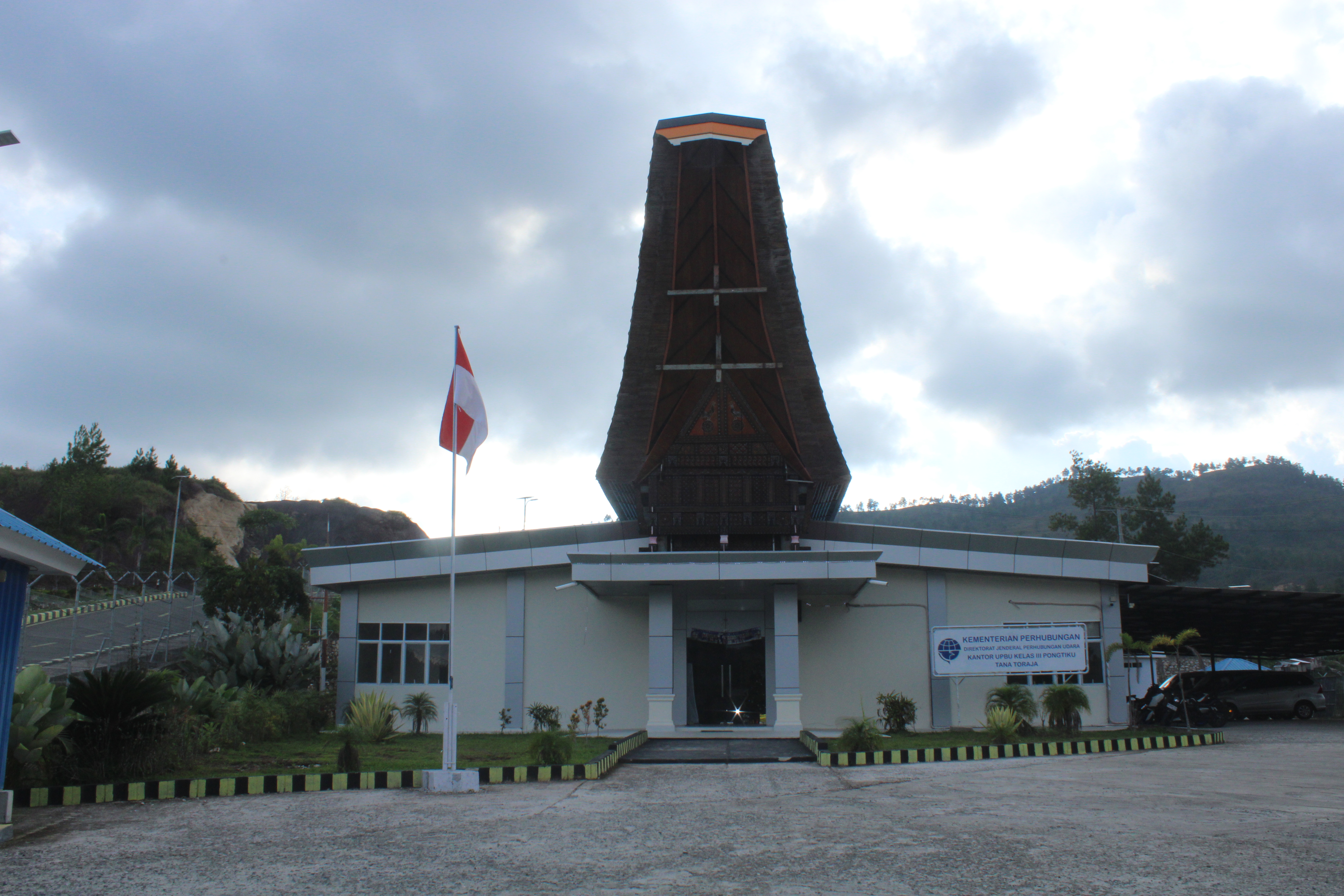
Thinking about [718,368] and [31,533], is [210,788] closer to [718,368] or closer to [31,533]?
[31,533]

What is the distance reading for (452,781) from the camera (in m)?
11.3

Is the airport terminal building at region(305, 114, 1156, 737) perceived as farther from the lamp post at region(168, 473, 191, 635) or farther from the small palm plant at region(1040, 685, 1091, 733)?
the lamp post at region(168, 473, 191, 635)

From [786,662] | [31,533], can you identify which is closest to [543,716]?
[786,662]

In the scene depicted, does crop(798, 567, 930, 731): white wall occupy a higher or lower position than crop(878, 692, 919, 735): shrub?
higher

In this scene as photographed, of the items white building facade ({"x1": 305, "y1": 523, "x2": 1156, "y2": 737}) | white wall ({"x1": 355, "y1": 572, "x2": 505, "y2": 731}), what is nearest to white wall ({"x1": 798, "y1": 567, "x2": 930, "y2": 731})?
white building facade ({"x1": 305, "y1": 523, "x2": 1156, "y2": 737})

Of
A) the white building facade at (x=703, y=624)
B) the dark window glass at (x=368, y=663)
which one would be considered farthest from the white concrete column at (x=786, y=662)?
the dark window glass at (x=368, y=663)

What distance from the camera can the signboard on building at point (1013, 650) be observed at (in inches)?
811

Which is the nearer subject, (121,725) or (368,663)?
(121,725)

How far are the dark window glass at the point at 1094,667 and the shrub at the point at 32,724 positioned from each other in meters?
21.9

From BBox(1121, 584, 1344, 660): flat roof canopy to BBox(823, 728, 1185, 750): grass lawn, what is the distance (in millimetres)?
3808

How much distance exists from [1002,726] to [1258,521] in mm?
170438

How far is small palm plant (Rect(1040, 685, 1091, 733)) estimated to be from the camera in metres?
19.0

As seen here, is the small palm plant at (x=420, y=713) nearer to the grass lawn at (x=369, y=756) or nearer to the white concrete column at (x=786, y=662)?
the grass lawn at (x=369, y=756)

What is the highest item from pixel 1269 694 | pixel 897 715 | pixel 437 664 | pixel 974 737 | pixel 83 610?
pixel 83 610
